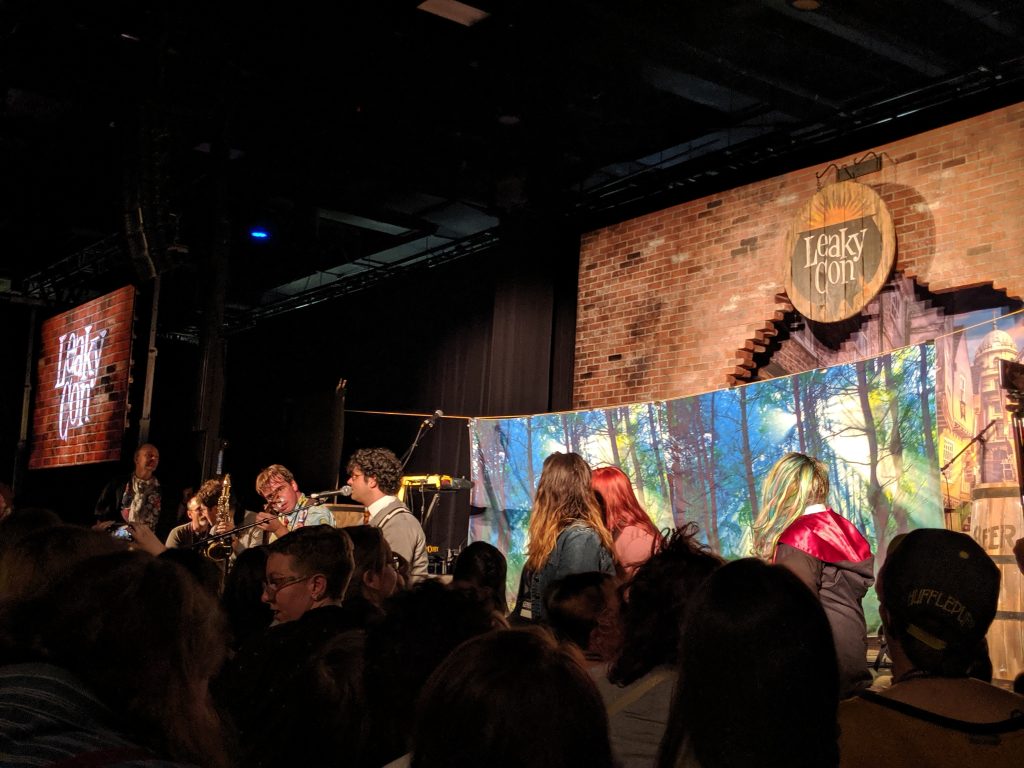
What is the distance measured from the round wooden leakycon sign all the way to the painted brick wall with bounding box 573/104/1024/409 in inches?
9.4

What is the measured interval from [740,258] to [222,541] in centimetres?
456

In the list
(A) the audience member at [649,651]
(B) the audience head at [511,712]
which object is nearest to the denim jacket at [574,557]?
(A) the audience member at [649,651]

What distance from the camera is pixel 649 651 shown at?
6.37ft

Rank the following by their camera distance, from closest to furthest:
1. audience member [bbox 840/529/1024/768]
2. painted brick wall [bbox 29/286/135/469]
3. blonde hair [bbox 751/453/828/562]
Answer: audience member [bbox 840/529/1024/768] → blonde hair [bbox 751/453/828/562] → painted brick wall [bbox 29/286/135/469]

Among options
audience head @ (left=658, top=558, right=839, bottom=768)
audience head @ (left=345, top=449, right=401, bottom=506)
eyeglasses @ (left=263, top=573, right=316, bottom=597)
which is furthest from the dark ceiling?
audience head @ (left=658, top=558, right=839, bottom=768)

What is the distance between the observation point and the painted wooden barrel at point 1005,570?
448cm

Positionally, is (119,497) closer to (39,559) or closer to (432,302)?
(432,302)

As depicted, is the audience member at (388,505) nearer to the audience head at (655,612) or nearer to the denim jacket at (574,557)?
the denim jacket at (574,557)

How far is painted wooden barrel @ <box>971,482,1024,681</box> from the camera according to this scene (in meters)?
4.48

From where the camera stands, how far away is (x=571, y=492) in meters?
3.76

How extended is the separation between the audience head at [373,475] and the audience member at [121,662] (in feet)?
11.2

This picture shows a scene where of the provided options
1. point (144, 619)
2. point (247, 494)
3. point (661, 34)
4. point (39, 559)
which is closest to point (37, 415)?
point (247, 494)

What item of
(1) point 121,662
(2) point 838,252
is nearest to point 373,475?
(1) point 121,662

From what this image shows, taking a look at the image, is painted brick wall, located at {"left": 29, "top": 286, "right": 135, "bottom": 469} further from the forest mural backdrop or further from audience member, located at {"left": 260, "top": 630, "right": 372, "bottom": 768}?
audience member, located at {"left": 260, "top": 630, "right": 372, "bottom": 768}
